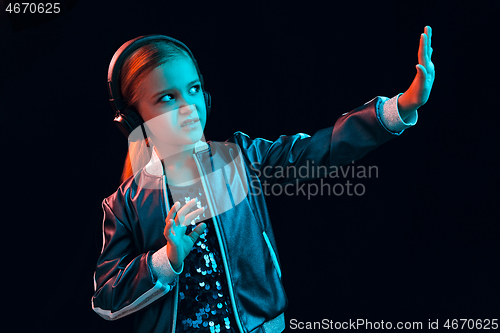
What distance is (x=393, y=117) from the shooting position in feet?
3.54

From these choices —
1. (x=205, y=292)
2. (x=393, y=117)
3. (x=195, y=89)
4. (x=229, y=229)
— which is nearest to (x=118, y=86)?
(x=195, y=89)

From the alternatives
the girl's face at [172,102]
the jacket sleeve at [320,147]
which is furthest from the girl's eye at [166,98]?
the jacket sleeve at [320,147]

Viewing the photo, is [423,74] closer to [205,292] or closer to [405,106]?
[405,106]

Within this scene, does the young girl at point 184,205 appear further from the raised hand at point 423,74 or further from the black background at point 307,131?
the black background at point 307,131

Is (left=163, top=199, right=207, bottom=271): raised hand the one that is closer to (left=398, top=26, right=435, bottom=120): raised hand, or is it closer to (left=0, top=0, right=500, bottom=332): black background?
(left=398, top=26, right=435, bottom=120): raised hand

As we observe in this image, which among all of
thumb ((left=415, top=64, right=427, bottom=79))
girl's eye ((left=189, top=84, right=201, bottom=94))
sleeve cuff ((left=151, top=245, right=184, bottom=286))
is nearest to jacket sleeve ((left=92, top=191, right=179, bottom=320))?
sleeve cuff ((left=151, top=245, right=184, bottom=286))

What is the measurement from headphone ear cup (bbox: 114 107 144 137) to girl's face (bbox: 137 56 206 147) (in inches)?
1.1

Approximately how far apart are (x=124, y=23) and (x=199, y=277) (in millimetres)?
1043

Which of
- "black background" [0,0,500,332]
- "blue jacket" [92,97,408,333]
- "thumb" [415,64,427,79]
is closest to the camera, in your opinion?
"thumb" [415,64,427,79]

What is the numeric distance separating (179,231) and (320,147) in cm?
43

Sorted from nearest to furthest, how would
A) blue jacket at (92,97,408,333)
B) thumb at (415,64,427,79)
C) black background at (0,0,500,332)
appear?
thumb at (415,64,427,79) < blue jacket at (92,97,408,333) < black background at (0,0,500,332)

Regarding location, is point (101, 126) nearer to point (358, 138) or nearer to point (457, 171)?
point (358, 138)

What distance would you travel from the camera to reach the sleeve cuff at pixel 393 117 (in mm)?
1077

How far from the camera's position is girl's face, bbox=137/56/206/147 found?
3.76 ft
